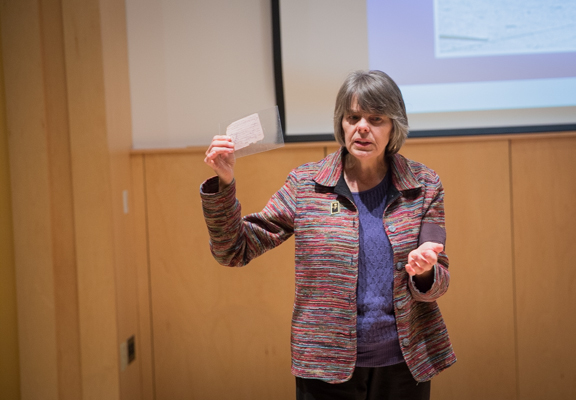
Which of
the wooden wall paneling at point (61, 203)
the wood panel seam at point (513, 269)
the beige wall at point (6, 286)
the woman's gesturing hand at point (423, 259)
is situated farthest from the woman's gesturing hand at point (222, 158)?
the wood panel seam at point (513, 269)

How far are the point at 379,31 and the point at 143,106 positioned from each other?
113 cm

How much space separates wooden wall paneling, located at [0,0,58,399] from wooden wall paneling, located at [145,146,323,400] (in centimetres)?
44

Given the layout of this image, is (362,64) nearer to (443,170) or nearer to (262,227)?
(443,170)

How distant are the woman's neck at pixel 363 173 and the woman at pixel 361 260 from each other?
0.07 ft

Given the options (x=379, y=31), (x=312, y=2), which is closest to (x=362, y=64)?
(x=379, y=31)

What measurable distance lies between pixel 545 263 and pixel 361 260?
1416mm

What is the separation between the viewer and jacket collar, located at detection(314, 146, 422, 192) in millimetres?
1298

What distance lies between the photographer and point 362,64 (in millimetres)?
2264

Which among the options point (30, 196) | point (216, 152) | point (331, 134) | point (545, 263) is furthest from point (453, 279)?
point (30, 196)

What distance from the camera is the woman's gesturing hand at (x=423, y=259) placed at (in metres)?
1.11

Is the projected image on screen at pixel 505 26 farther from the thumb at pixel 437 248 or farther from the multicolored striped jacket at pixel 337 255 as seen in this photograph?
the thumb at pixel 437 248

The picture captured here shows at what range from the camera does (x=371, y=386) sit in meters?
1.26

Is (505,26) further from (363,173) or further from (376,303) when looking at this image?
(376,303)

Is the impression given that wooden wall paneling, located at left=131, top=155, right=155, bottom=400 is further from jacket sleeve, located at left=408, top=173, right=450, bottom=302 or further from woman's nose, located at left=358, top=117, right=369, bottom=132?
jacket sleeve, located at left=408, top=173, right=450, bottom=302
